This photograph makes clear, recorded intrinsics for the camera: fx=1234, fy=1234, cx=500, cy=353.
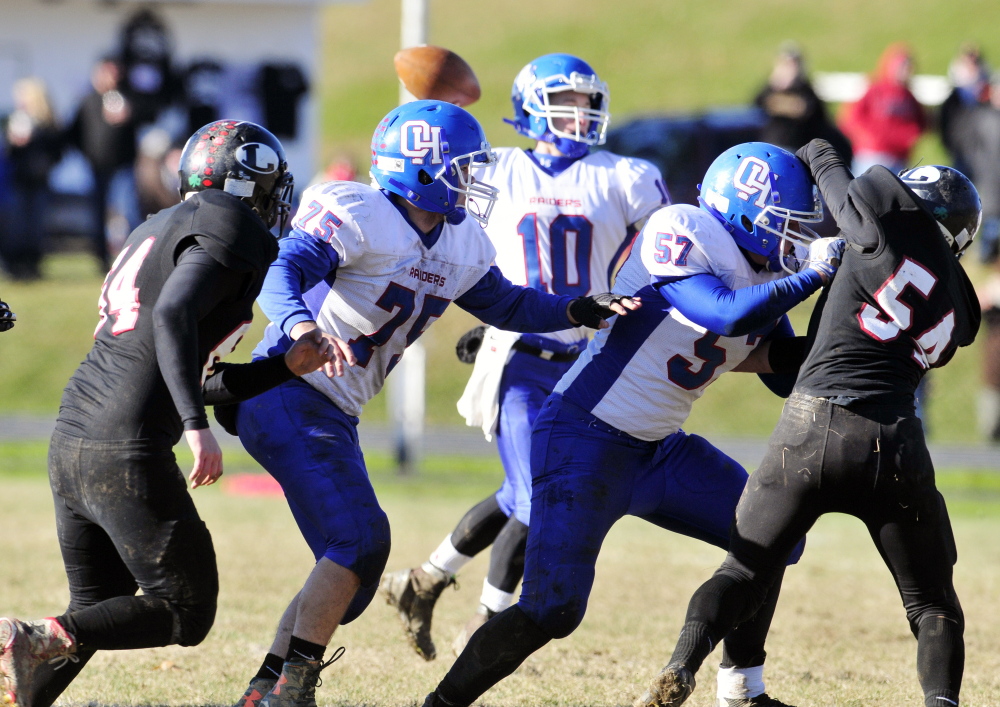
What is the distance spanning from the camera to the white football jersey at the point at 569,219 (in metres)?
5.14

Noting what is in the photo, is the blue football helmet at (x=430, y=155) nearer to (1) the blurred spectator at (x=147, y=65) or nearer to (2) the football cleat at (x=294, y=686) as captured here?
(2) the football cleat at (x=294, y=686)

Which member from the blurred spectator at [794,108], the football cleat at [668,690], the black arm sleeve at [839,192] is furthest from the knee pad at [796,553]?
the blurred spectator at [794,108]

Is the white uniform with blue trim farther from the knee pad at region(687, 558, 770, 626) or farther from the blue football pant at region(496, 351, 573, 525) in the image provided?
the knee pad at region(687, 558, 770, 626)

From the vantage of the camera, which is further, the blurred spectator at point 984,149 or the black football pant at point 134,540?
the blurred spectator at point 984,149

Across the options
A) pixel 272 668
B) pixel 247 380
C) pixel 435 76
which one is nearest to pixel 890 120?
pixel 435 76

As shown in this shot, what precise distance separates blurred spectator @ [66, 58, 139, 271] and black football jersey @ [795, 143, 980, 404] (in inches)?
500

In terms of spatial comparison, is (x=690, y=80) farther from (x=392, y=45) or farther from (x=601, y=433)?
(x=601, y=433)

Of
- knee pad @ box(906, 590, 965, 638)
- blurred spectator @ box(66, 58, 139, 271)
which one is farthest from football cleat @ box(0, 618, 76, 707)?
blurred spectator @ box(66, 58, 139, 271)

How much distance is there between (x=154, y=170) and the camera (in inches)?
587

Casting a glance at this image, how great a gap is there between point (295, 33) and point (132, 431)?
1360 centimetres

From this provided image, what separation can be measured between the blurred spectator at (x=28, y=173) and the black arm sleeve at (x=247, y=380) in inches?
Result: 488

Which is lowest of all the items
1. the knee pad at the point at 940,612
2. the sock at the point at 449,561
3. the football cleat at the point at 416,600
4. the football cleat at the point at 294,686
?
the football cleat at the point at 416,600

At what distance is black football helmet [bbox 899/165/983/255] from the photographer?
12.0ft

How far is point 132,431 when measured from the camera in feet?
11.3
